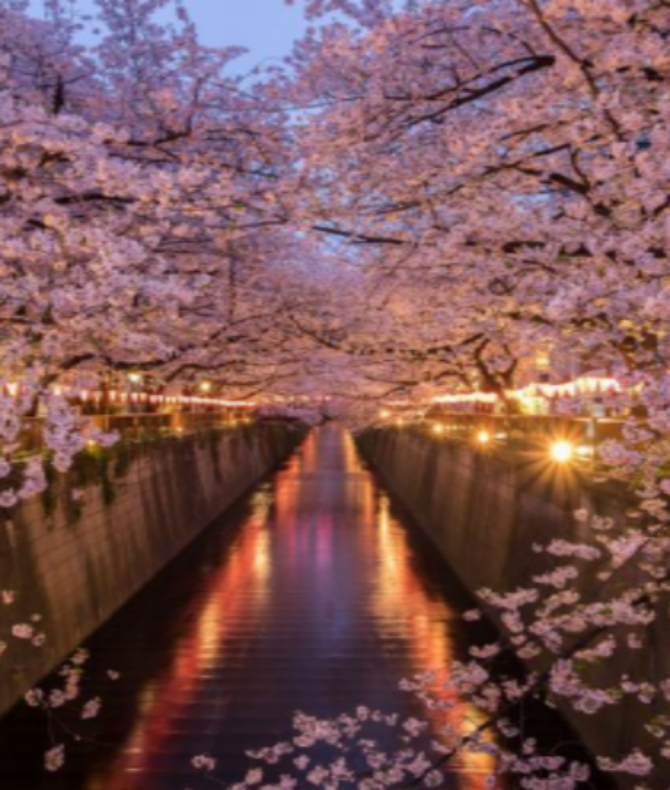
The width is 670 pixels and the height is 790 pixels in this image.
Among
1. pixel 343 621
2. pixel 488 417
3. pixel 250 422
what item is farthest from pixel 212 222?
pixel 250 422

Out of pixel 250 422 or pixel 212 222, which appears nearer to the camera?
pixel 212 222

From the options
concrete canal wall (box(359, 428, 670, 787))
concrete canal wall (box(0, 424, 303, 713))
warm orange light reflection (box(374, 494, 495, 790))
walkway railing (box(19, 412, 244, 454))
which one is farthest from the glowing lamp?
concrete canal wall (box(0, 424, 303, 713))

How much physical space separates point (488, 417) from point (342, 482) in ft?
91.2

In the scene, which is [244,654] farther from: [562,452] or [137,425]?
[137,425]

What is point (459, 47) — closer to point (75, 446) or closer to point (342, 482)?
point (75, 446)

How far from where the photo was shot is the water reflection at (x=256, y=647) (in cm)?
1257

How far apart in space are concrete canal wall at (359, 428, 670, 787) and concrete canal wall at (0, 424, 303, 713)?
6.78 meters

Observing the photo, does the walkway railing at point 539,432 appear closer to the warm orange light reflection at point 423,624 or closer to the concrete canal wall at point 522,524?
the concrete canal wall at point 522,524

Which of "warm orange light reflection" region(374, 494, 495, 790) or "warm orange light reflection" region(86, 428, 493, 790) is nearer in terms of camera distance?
"warm orange light reflection" region(374, 494, 495, 790)

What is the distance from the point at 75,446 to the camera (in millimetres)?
8547

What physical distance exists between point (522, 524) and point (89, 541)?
23.8 feet

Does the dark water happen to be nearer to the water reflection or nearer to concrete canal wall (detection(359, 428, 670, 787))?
the water reflection

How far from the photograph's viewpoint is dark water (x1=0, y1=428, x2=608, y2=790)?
40.4 ft

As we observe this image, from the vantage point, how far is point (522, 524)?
18.2m
